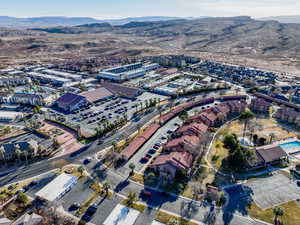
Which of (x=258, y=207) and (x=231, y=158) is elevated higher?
(x=231, y=158)

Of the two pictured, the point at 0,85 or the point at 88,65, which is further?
the point at 88,65

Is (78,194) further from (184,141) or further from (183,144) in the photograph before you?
(184,141)

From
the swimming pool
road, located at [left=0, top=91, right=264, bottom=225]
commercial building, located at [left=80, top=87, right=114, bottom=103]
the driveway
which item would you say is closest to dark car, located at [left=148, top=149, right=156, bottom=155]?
road, located at [left=0, top=91, right=264, bottom=225]

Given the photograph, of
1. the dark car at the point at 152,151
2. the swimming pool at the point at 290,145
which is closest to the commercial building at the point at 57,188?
the dark car at the point at 152,151

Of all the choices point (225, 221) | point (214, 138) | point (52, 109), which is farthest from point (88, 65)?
point (225, 221)

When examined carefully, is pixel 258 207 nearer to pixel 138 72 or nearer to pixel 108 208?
pixel 108 208

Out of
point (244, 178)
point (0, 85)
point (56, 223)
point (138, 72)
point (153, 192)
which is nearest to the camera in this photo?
point (56, 223)

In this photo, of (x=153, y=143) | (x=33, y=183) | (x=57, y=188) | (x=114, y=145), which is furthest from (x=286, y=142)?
(x=33, y=183)

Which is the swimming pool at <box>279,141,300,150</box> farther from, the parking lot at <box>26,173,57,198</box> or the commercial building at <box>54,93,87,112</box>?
the commercial building at <box>54,93,87,112</box>
